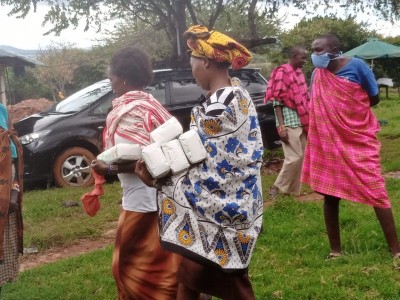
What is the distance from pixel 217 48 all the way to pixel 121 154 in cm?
72

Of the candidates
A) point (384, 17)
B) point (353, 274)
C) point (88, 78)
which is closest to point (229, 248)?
point (353, 274)

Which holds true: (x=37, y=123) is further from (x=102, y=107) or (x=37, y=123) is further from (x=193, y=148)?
(x=193, y=148)

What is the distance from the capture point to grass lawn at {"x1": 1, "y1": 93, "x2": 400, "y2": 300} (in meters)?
4.15

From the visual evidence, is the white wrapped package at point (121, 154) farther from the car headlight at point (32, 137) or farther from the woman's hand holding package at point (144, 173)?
the car headlight at point (32, 137)

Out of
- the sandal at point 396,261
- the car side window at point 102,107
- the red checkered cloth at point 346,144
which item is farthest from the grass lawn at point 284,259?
the car side window at point 102,107

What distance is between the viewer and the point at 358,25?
85.7ft

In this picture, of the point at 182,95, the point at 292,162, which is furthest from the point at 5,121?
the point at 182,95

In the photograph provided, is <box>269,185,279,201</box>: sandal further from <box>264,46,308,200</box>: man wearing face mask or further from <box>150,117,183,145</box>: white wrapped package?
<box>150,117,183,145</box>: white wrapped package

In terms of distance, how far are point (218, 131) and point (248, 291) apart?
80cm

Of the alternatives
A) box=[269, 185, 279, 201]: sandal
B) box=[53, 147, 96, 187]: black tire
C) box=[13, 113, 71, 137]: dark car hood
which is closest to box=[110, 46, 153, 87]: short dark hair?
box=[269, 185, 279, 201]: sandal

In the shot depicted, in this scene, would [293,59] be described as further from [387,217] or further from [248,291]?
[248,291]

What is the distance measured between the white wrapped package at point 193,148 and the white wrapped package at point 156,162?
11 centimetres

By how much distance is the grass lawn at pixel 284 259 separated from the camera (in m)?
4.15

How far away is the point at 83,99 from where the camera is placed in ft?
30.6
